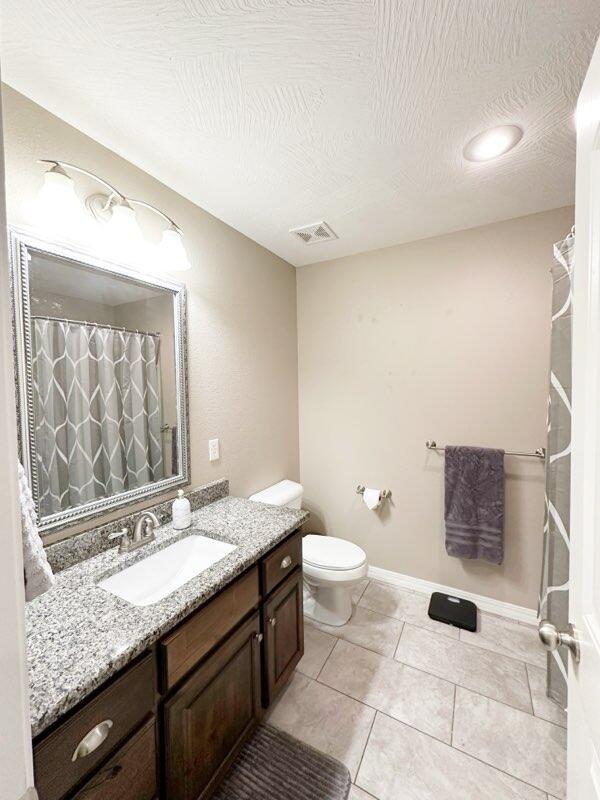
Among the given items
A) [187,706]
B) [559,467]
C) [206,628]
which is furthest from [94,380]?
[559,467]

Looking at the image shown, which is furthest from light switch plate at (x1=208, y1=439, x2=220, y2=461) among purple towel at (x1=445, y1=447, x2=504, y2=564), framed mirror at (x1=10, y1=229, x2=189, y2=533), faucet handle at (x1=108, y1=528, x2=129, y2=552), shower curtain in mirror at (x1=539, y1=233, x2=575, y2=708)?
shower curtain in mirror at (x1=539, y1=233, x2=575, y2=708)

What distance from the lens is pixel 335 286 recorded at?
95.5 inches

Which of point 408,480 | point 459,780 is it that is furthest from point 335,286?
point 459,780

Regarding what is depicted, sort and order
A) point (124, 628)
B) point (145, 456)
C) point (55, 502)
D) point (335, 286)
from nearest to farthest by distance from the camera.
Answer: point (124, 628)
point (55, 502)
point (145, 456)
point (335, 286)

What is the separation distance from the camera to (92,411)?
1.24 meters

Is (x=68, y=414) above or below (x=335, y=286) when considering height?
below

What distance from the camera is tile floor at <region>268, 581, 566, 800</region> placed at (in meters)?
1.18

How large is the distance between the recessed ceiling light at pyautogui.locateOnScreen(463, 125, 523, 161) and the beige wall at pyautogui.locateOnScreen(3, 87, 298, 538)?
128 centimetres

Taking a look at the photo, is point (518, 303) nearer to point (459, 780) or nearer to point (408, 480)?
Answer: point (408, 480)

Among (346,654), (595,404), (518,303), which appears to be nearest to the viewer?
(595,404)

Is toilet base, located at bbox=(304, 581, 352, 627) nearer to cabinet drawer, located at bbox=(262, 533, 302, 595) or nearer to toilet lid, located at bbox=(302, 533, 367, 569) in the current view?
toilet lid, located at bbox=(302, 533, 367, 569)

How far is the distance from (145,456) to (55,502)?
0.37m

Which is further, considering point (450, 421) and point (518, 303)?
point (450, 421)

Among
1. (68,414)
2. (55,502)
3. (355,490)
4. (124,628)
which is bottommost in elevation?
(355,490)
